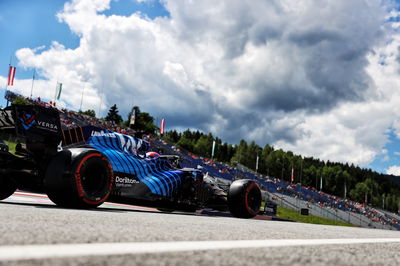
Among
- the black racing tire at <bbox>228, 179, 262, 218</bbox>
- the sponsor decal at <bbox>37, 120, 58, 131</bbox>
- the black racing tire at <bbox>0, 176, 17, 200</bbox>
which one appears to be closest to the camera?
the sponsor decal at <bbox>37, 120, 58, 131</bbox>

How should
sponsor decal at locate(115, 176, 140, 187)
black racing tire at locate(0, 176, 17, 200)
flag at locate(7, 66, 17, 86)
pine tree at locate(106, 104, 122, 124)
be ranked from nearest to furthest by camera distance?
black racing tire at locate(0, 176, 17, 200) < sponsor decal at locate(115, 176, 140, 187) < flag at locate(7, 66, 17, 86) < pine tree at locate(106, 104, 122, 124)

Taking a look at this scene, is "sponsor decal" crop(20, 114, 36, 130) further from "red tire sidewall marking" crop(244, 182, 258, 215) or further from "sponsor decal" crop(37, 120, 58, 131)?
"red tire sidewall marking" crop(244, 182, 258, 215)

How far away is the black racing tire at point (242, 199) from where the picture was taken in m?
7.44

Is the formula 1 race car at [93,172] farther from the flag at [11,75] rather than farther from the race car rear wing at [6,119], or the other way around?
the flag at [11,75]

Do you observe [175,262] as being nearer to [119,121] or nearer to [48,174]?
[48,174]

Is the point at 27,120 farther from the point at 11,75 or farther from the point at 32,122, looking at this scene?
the point at 11,75

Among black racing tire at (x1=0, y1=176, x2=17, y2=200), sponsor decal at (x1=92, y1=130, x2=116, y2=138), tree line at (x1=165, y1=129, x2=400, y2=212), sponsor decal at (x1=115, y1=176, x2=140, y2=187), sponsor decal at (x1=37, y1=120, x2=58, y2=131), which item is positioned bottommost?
black racing tire at (x1=0, y1=176, x2=17, y2=200)

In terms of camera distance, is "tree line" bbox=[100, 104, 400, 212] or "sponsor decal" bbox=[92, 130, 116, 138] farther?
"tree line" bbox=[100, 104, 400, 212]

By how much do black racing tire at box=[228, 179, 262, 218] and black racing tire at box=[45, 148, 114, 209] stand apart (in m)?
3.32

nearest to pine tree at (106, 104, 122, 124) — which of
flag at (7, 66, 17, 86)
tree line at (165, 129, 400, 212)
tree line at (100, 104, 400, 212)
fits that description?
tree line at (100, 104, 400, 212)

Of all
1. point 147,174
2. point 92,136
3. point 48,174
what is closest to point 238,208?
point 147,174

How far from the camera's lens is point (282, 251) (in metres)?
1.82

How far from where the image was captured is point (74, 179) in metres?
4.52

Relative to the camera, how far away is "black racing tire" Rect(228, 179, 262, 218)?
7441 mm
